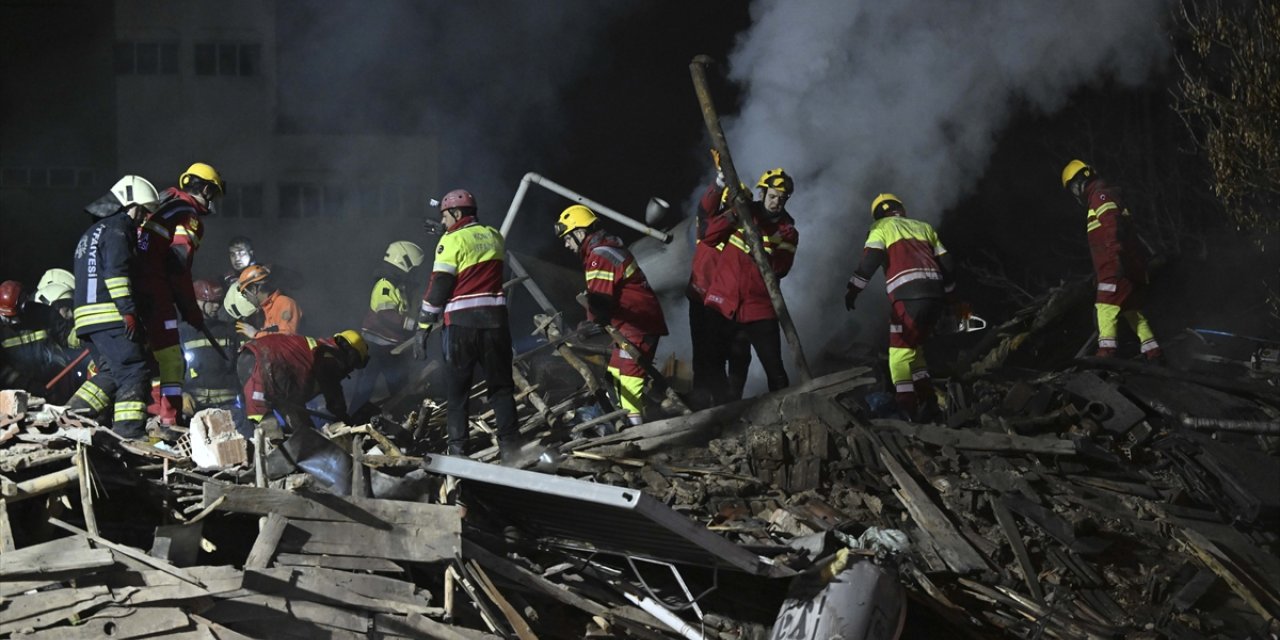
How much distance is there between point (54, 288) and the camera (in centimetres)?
1132

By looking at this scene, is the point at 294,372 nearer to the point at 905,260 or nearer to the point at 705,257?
the point at 705,257

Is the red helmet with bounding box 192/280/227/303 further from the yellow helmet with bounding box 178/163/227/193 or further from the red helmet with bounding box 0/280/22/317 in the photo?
the yellow helmet with bounding box 178/163/227/193

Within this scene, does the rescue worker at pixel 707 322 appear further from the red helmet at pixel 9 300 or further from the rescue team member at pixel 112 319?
the red helmet at pixel 9 300

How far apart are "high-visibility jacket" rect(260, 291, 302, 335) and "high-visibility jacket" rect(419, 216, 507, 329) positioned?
2479 mm

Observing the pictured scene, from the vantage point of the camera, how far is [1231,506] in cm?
764

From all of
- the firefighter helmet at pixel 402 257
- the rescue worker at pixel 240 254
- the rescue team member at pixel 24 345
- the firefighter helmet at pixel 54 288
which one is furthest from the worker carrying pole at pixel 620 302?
the firefighter helmet at pixel 54 288

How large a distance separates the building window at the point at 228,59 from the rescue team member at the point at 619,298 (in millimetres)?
9972

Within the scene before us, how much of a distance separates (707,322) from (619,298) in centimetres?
77

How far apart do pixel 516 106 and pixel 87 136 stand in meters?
6.43

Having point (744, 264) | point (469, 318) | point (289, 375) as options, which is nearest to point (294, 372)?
point (289, 375)

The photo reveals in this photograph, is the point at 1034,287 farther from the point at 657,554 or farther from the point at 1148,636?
the point at 657,554

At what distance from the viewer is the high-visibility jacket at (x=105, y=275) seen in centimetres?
793

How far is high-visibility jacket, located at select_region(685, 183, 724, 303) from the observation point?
940cm

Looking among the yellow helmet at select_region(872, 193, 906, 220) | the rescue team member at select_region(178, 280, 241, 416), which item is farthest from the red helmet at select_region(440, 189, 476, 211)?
the yellow helmet at select_region(872, 193, 906, 220)
